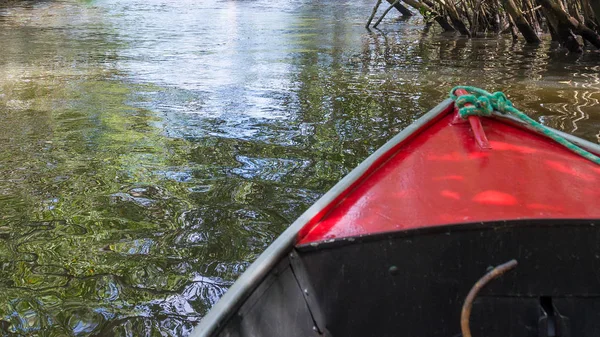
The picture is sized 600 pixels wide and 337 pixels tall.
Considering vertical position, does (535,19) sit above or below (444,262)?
below

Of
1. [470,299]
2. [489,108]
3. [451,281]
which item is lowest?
[451,281]

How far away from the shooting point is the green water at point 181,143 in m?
2.90

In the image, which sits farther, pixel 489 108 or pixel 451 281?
pixel 489 108

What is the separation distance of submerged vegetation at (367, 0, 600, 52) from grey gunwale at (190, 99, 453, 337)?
6347 mm

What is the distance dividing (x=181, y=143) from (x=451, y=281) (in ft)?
10.8

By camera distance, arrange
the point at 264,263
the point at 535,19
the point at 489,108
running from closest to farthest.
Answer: the point at 264,263 < the point at 489,108 < the point at 535,19

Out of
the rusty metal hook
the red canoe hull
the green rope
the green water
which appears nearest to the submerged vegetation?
the green water

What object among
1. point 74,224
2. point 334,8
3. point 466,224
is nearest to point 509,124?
point 466,224

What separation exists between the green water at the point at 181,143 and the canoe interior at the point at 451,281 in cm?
76

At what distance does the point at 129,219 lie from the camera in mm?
3574

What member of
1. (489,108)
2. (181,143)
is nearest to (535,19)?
(181,143)

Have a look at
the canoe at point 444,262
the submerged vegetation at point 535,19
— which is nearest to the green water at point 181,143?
the submerged vegetation at point 535,19

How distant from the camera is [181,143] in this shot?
507cm

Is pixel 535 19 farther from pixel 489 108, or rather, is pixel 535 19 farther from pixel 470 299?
pixel 470 299
